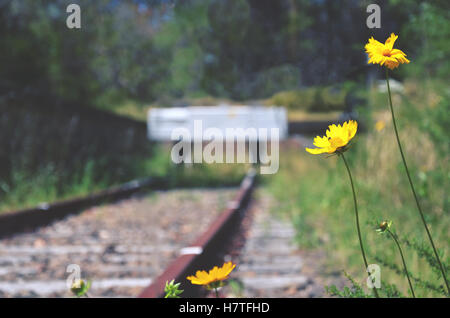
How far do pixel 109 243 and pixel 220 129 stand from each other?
1325 cm

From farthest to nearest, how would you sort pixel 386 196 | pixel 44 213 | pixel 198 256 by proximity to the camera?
pixel 44 213
pixel 386 196
pixel 198 256

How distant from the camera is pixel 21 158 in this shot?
5750 mm

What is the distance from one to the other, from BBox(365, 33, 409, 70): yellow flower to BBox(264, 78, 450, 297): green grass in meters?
0.76

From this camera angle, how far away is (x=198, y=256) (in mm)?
2516

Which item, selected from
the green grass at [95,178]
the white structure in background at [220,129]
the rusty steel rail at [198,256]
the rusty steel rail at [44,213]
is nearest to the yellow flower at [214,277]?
the rusty steel rail at [198,256]

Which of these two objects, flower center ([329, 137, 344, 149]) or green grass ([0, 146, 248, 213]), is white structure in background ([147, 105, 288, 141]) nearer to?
green grass ([0, 146, 248, 213])

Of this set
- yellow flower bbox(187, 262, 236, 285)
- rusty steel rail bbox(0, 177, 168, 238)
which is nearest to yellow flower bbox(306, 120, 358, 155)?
yellow flower bbox(187, 262, 236, 285)

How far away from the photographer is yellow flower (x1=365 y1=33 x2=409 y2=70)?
3.38ft

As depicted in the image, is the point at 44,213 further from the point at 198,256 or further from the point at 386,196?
the point at 386,196

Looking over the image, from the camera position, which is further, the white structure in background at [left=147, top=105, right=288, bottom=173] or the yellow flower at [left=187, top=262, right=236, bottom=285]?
the white structure in background at [left=147, top=105, right=288, bottom=173]

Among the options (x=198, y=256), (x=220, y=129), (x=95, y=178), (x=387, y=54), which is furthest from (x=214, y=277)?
(x=220, y=129)

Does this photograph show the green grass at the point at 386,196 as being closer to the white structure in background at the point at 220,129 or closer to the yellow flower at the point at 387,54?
the yellow flower at the point at 387,54

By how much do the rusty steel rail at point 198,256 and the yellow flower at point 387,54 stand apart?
123 cm

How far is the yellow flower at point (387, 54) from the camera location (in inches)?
40.5
